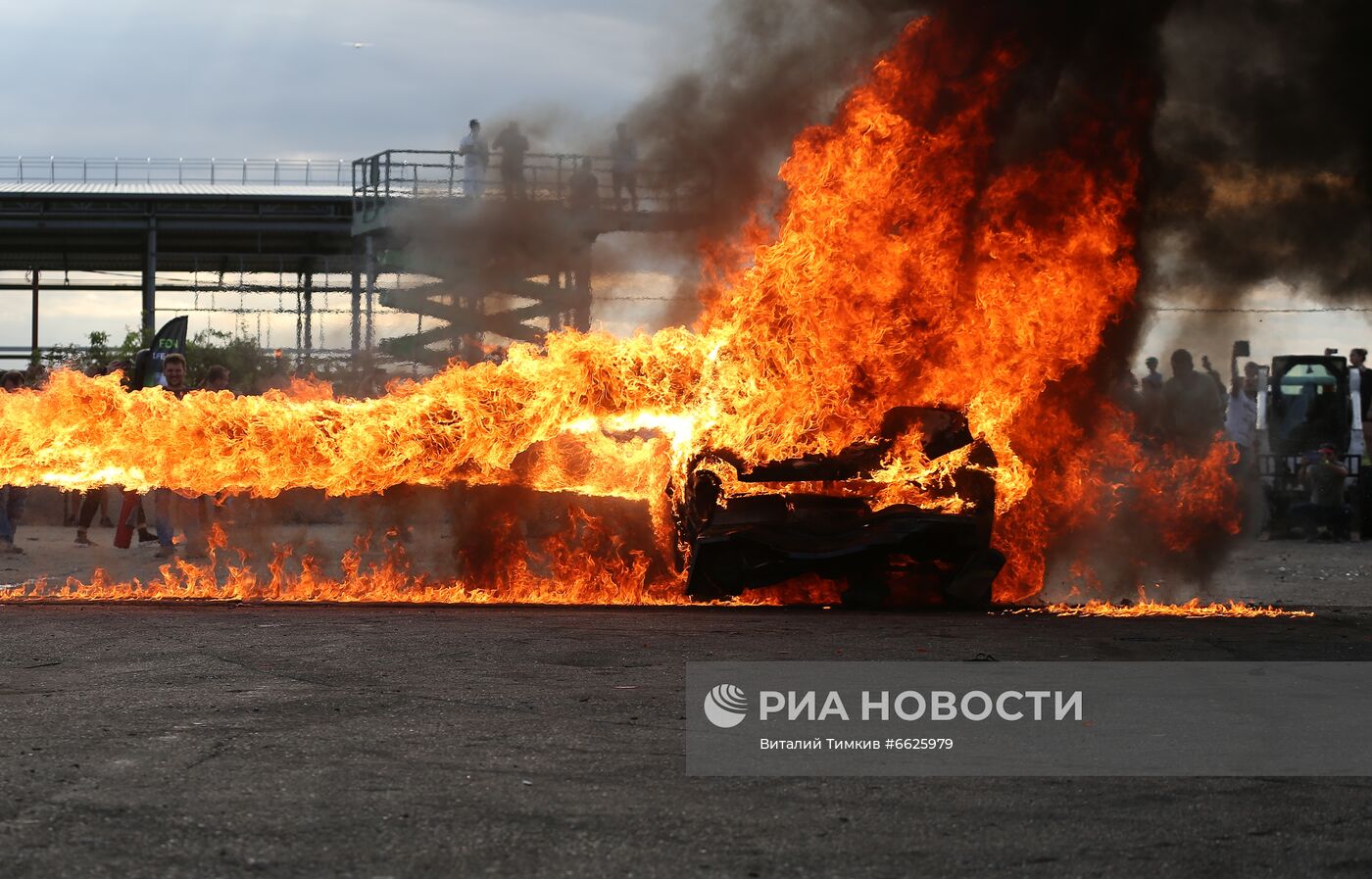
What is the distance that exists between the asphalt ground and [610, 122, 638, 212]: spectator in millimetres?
6858

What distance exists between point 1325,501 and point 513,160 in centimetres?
1073

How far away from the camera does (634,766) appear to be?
5492mm

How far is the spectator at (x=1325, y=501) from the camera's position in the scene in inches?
747

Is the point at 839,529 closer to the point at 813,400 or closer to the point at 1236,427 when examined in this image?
the point at 813,400

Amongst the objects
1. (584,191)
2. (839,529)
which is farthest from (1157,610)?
(584,191)

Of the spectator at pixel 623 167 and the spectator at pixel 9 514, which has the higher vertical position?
the spectator at pixel 623 167

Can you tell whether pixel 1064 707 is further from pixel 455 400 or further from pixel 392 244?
pixel 392 244

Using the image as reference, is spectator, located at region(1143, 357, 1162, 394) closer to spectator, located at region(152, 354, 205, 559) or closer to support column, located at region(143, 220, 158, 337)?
spectator, located at region(152, 354, 205, 559)

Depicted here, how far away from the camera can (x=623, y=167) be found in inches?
564

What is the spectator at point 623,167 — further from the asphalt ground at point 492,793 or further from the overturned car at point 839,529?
the asphalt ground at point 492,793

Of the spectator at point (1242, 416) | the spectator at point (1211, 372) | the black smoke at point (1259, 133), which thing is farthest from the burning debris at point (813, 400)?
the spectator at point (1242, 416)

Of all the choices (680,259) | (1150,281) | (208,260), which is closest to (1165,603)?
(1150,281)

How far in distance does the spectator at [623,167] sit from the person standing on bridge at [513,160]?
1.24m

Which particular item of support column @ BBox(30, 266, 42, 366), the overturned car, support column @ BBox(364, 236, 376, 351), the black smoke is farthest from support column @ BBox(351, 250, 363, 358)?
support column @ BBox(30, 266, 42, 366)
